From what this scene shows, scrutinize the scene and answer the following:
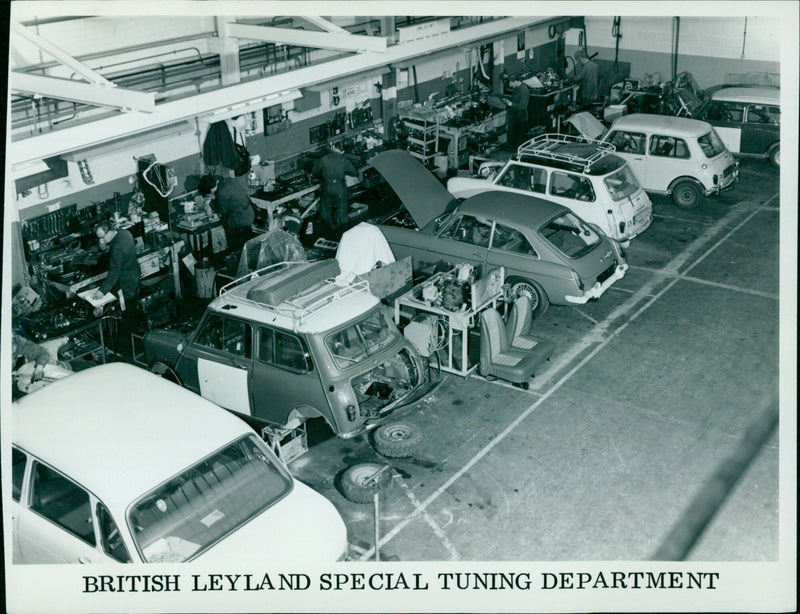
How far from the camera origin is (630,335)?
11.4 meters

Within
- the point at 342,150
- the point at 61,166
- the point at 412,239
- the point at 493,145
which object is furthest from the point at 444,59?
the point at 61,166

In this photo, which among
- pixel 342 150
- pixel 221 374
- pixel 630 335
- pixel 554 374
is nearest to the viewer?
pixel 221 374

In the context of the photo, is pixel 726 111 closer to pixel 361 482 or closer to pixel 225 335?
pixel 225 335

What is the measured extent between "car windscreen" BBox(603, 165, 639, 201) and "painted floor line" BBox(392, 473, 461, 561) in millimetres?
6378

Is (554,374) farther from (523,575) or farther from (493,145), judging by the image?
(493,145)

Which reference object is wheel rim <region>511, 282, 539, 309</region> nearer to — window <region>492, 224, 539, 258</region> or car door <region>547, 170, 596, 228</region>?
window <region>492, 224, 539, 258</region>

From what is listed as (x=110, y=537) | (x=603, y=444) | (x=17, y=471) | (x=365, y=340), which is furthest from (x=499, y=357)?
(x=17, y=471)

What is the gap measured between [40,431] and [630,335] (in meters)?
7.13

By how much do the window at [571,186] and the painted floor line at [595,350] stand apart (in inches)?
63.2

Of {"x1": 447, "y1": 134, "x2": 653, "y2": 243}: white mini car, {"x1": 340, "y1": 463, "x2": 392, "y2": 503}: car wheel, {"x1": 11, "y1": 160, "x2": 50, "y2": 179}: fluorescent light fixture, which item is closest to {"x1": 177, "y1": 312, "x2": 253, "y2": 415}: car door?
{"x1": 340, "y1": 463, "x2": 392, "y2": 503}: car wheel

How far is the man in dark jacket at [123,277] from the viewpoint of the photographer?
1134 cm

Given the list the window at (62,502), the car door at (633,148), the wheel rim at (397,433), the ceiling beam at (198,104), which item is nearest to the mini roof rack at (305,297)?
the wheel rim at (397,433)

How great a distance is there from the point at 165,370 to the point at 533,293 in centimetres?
474

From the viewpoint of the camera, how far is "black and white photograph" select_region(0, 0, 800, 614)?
6891mm
